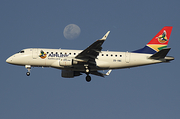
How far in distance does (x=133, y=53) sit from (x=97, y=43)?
8953mm

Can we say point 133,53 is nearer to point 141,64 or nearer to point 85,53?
point 141,64

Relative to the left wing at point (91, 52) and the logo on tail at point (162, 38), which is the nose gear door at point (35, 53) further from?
the logo on tail at point (162, 38)

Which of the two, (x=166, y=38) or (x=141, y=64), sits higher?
(x=166, y=38)

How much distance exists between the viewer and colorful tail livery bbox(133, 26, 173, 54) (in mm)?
49719

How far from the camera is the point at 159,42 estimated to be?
50281 mm

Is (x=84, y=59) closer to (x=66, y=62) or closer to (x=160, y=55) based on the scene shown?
(x=66, y=62)

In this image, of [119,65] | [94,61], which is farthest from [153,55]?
[94,61]

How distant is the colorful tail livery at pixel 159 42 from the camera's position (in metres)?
49.7

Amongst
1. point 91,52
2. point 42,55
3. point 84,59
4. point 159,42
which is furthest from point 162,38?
point 42,55

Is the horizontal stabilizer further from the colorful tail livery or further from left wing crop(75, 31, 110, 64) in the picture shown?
left wing crop(75, 31, 110, 64)

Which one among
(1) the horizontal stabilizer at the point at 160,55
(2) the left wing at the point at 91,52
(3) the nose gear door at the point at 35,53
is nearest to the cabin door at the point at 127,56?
(1) the horizontal stabilizer at the point at 160,55

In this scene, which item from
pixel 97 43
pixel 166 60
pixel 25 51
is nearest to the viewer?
pixel 97 43

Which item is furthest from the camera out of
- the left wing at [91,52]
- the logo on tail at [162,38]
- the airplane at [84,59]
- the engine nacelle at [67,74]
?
the engine nacelle at [67,74]

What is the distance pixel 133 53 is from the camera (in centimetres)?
4856
